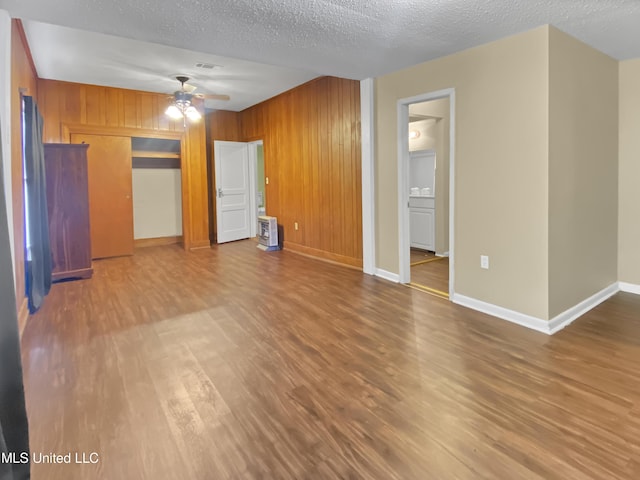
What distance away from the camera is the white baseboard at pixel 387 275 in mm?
4582

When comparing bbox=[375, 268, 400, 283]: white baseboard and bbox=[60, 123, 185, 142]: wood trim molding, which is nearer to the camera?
bbox=[375, 268, 400, 283]: white baseboard

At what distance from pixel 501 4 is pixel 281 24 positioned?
1.51m

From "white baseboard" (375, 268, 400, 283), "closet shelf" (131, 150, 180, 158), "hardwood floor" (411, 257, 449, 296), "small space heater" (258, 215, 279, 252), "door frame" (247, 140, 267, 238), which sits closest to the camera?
"hardwood floor" (411, 257, 449, 296)

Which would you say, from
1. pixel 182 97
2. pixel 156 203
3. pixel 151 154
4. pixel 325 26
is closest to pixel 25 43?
pixel 182 97

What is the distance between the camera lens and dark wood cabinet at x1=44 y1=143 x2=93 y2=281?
4.71 metres

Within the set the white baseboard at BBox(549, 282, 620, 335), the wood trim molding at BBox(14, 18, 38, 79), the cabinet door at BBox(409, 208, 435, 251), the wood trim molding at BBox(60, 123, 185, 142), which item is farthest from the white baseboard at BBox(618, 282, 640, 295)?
the wood trim molding at BBox(60, 123, 185, 142)

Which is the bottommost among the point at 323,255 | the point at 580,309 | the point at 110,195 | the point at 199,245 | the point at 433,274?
the point at 580,309

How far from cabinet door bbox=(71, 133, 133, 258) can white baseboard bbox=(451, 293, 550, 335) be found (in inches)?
203

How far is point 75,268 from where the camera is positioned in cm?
491

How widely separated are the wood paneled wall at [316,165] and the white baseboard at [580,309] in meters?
2.53

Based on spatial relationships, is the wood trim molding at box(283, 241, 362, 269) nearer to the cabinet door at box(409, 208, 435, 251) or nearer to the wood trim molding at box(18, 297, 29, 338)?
the cabinet door at box(409, 208, 435, 251)

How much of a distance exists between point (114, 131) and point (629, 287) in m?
7.11

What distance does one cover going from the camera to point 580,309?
347 cm

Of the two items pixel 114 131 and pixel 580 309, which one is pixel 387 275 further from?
pixel 114 131
